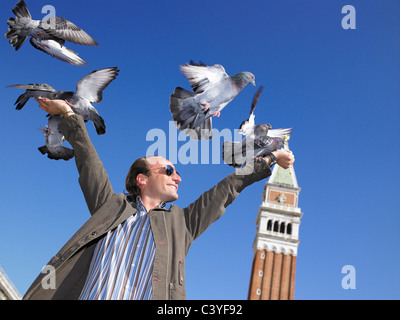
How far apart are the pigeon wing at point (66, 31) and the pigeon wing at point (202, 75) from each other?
1088mm

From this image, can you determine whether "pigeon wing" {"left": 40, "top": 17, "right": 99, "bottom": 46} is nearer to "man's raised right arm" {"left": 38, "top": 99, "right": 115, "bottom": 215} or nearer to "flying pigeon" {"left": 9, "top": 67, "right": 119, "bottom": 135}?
"flying pigeon" {"left": 9, "top": 67, "right": 119, "bottom": 135}

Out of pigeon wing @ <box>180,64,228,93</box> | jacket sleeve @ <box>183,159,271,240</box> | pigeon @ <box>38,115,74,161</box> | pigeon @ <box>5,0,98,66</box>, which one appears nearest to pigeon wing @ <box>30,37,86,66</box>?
pigeon @ <box>5,0,98,66</box>

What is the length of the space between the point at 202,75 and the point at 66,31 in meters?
1.59

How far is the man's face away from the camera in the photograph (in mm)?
4449

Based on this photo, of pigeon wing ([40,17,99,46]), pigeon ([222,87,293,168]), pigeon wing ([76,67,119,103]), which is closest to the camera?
pigeon ([222,87,293,168])

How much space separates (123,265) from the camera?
3861 millimetres

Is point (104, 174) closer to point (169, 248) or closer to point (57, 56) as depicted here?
point (169, 248)

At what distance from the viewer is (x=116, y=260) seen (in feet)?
12.7

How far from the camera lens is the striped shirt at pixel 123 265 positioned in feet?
12.2

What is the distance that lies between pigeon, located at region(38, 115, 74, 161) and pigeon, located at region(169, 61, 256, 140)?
3.73 feet

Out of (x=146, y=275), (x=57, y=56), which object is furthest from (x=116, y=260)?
(x=57, y=56)

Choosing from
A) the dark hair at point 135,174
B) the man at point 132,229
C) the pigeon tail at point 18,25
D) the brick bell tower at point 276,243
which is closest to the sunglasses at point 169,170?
the man at point 132,229

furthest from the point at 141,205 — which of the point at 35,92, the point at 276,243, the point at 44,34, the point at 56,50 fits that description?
the point at 276,243
